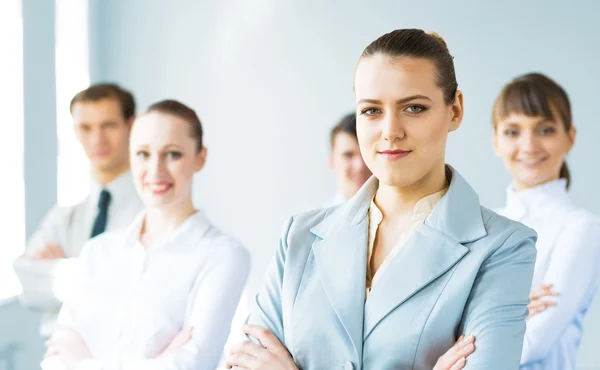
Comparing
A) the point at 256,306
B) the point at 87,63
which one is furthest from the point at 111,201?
the point at 256,306

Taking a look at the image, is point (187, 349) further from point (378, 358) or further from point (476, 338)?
point (476, 338)

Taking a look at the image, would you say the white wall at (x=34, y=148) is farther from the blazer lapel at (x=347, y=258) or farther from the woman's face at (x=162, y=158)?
the blazer lapel at (x=347, y=258)

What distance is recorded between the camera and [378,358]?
4.43ft

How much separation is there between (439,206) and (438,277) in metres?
0.14

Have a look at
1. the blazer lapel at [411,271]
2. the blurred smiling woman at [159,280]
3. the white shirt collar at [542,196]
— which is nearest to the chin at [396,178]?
the blazer lapel at [411,271]

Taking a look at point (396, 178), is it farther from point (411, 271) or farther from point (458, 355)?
point (458, 355)

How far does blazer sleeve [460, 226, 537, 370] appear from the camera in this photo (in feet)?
4.20

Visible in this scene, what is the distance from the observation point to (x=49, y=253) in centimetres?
293

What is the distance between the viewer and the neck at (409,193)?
1443 mm

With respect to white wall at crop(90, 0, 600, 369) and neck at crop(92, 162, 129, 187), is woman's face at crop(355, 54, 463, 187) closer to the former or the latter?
neck at crop(92, 162, 129, 187)

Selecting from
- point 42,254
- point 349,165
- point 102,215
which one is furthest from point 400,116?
point 42,254

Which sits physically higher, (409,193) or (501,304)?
(409,193)

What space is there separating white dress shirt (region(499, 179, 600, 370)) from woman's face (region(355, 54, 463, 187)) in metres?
1.17

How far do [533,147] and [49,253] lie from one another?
1.86 meters
